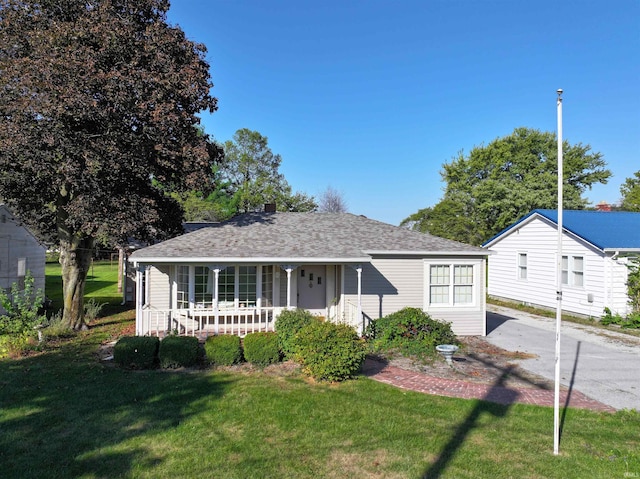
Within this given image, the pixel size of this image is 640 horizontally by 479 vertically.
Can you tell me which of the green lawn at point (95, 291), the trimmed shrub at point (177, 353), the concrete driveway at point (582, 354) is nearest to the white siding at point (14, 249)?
the green lawn at point (95, 291)

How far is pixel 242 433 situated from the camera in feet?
19.0

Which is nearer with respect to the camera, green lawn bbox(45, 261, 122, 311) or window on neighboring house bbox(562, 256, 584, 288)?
window on neighboring house bbox(562, 256, 584, 288)

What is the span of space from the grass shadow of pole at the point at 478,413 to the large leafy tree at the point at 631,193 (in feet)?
123

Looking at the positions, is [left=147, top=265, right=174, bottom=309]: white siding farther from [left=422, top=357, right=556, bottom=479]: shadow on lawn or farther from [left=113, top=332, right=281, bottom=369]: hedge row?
[left=422, top=357, right=556, bottom=479]: shadow on lawn

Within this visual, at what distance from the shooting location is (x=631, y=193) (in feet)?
128

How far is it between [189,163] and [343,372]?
8.09 m

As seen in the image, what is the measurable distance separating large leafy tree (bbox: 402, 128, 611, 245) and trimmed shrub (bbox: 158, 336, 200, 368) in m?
30.7

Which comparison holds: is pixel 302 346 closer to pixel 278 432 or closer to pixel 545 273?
pixel 278 432

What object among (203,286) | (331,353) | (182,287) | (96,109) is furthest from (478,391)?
(96,109)

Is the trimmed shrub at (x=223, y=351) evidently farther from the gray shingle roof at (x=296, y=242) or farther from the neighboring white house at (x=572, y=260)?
the neighboring white house at (x=572, y=260)

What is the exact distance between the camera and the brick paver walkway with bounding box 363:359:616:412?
7.19 metres

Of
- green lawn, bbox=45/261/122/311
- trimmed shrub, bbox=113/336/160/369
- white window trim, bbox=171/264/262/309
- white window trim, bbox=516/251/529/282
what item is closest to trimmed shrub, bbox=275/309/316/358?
trimmed shrub, bbox=113/336/160/369

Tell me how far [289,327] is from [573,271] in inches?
538

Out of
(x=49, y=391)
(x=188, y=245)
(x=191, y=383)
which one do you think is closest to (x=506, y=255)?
(x=188, y=245)
